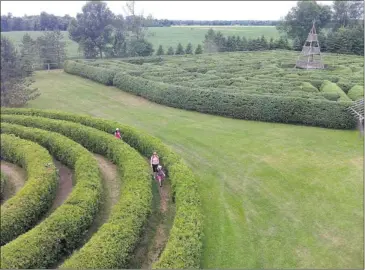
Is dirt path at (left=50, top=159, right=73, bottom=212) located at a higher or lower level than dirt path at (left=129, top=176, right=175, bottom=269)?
higher

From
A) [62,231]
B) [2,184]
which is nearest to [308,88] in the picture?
[2,184]

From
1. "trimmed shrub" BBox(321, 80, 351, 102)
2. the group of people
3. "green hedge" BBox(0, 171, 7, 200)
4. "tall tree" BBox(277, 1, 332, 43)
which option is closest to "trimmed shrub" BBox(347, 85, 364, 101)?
"trimmed shrub" BBox(321, 80, 351, 102)

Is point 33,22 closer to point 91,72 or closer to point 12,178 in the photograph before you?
point 91,72

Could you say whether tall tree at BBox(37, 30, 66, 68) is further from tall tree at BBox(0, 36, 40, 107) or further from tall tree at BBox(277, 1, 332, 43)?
tall tree at BBox(277, 1, 332, 43)

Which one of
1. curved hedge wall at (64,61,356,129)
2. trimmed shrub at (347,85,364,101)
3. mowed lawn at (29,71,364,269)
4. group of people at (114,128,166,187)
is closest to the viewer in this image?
mowed lawn at (29,71,364,269)

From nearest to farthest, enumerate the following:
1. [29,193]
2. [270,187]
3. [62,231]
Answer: [62,231] < [29,193] < [270,187]
